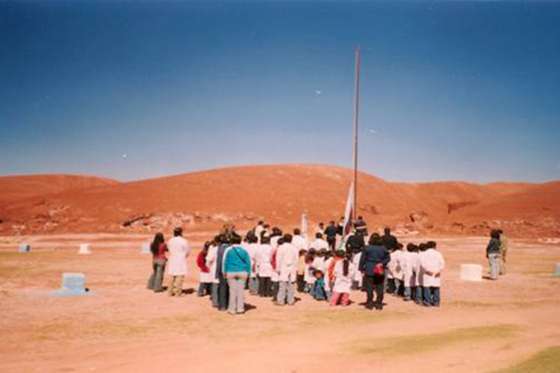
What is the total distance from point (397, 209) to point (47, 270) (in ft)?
220

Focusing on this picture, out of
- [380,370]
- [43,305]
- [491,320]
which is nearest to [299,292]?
[491,320]

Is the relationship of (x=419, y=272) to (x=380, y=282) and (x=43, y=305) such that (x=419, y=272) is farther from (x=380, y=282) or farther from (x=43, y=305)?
(x=43, y=305)

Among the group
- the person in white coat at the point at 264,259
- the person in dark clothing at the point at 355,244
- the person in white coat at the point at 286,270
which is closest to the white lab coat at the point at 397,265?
the person in dark clothing at the point at 355,244

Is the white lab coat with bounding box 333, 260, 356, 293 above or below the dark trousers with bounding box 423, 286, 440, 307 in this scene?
above

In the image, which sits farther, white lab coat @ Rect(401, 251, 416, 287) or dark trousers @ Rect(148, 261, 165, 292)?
dark trousers @ Rect(148, 261, 165, 292)

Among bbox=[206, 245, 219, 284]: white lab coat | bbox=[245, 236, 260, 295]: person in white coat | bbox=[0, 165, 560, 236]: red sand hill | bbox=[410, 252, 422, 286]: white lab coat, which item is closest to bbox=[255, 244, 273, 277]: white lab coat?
bbox=[245, 236, 260, 295]: person in white coat

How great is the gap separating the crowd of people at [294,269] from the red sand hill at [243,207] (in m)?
42.8

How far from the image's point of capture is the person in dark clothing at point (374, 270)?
43.7ft

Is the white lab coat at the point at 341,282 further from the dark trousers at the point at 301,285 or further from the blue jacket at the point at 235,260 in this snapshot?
the dark trousers at the point at 301,285

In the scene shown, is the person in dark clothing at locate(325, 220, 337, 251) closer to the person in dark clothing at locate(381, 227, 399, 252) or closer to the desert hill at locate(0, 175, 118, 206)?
the person in dark clothing at locate(381, 227, 399, 252)

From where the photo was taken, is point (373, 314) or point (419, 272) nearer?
point (373, 314)

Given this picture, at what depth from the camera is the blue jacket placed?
41.2 feet

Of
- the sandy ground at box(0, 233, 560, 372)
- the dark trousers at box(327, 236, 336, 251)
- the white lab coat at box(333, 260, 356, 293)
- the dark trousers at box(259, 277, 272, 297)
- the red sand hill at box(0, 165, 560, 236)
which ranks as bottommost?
the sandy ground at box(0, 233, 560, 372)

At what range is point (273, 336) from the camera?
33.5 feet
